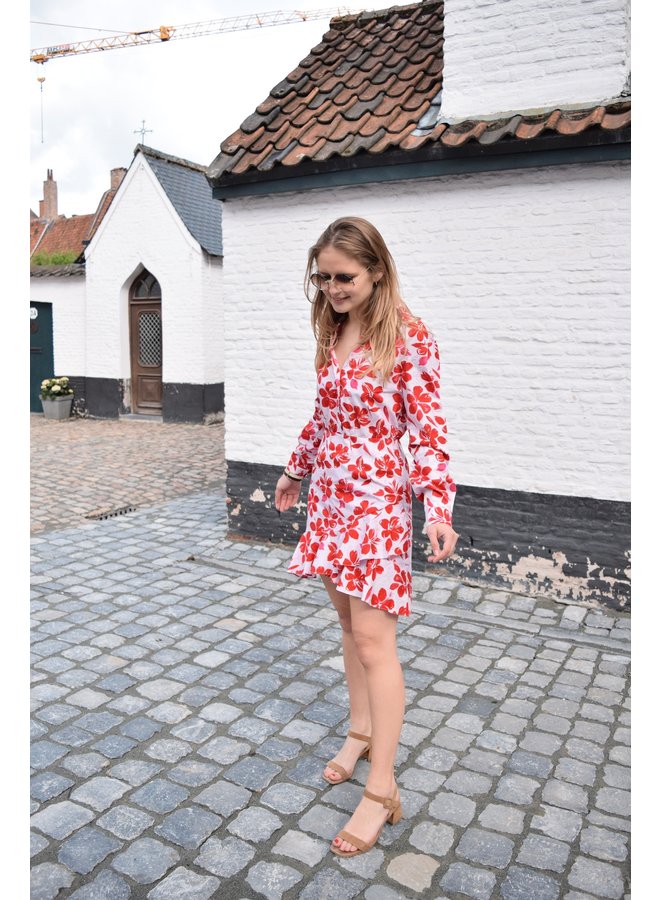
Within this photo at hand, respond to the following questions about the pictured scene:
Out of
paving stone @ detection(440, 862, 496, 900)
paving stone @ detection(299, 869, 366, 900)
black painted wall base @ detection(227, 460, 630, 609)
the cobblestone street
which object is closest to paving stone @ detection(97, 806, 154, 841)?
the cobblestone street

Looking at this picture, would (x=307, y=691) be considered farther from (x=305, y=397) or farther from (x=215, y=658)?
(x=305, y=397)

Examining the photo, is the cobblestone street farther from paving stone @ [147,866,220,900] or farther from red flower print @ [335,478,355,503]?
red flower print @ [335,478,355,503]

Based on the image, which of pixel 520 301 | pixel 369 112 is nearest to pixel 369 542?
pixel 520 301

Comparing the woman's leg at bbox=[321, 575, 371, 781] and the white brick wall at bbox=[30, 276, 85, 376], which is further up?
the white brick wall at bbox=[30, 276, 85, 376]

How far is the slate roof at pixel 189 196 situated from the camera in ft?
50.9

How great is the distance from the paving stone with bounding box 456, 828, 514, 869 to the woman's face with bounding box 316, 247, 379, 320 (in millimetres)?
1917

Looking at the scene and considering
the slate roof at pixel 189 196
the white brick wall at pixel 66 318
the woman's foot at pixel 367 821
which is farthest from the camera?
the white brick wall at pixel 66 318

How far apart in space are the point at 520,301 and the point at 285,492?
9.05 ft

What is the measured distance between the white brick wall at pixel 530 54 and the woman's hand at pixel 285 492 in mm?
3527

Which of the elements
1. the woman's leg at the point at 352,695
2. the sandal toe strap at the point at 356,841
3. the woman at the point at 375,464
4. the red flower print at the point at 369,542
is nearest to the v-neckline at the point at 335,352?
the woman at the point at 375,464

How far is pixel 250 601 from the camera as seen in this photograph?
513cm

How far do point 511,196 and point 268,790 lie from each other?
3982mm

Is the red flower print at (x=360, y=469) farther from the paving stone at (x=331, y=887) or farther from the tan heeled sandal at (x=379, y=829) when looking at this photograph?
the paving stone at (x=331, y=887)

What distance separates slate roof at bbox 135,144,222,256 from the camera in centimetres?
1551
